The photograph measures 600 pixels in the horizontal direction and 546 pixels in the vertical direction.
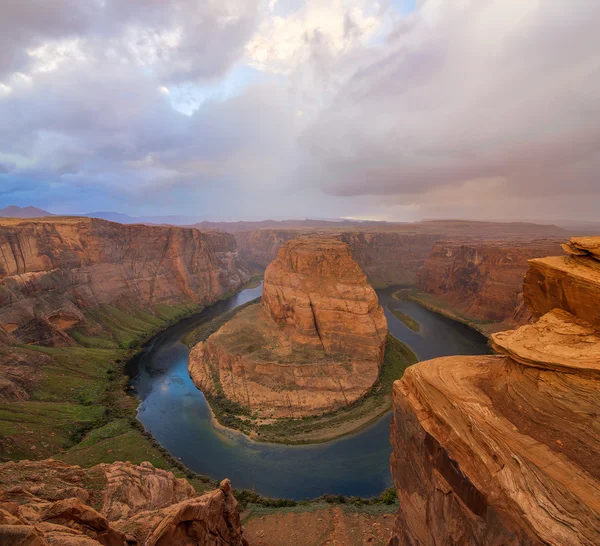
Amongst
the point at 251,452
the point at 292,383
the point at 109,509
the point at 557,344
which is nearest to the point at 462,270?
the point at 292,383

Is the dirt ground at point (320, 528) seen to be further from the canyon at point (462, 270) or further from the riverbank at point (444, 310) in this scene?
the canyon at point (462, 270)

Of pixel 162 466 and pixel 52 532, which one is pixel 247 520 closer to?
pixel 162 466

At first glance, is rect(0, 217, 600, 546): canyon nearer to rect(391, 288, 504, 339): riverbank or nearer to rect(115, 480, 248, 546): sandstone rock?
rect(115, 480, 248, 546): sandstone rock

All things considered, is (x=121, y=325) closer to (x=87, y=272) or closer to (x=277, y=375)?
(x=87, y=272)

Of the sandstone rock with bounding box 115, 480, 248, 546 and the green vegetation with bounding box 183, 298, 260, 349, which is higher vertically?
the sandstone rock with bounding box 115, 480, 248, 546

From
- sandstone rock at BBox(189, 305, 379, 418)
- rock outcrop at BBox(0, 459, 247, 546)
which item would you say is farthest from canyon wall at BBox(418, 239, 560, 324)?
rock outcrop at BBox(0, 459, 247, 546)

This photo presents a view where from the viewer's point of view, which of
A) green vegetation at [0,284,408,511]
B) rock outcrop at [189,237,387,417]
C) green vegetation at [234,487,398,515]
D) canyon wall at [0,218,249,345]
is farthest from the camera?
canyon wall at [0,218,249,345]
